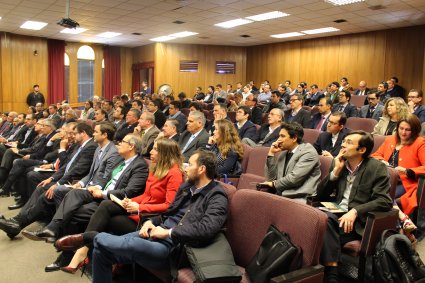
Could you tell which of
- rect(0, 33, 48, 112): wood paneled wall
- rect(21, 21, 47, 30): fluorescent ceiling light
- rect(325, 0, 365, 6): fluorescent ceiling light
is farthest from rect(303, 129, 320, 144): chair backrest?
rect(0, 33, 48, 112): wood paneled wall

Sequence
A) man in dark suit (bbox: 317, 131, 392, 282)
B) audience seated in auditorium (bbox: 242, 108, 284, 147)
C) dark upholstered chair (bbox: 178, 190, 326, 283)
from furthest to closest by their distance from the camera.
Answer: audience seated in auditorium (bbox: 242, 108, 284, 147) → man in dark suit (bbox: 317, 131, 392, 282) → dark upholstered chair (bbox: 178, 190, 326, 283)

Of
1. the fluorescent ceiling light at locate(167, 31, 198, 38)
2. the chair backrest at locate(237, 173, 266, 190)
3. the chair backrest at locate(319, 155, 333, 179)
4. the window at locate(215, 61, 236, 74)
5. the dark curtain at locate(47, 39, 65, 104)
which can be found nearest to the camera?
the chair backrest at locate(319, 155, 333, 179)

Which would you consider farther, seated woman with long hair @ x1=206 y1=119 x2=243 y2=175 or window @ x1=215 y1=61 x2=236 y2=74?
window @ x1=215 y1=61 x2=236 y2=74

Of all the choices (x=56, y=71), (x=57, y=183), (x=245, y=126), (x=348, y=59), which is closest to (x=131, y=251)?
(x=57, y=183)

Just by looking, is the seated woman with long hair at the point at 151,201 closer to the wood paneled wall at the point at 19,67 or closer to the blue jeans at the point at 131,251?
the blue jeans at the point at 131,251

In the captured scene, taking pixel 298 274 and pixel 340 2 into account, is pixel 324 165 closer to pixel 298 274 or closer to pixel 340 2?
pixel 298 274

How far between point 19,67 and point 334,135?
1138 cm

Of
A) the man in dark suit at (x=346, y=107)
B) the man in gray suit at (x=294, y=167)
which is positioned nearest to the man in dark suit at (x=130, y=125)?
the man in gray suit at (x=294, y=167)

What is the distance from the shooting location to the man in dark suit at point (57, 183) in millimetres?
3527

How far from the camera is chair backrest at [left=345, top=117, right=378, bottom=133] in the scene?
188 inches

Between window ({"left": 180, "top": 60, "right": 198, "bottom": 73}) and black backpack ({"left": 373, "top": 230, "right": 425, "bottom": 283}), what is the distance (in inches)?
479

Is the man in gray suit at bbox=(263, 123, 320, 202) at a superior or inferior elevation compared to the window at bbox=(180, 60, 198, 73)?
inferior

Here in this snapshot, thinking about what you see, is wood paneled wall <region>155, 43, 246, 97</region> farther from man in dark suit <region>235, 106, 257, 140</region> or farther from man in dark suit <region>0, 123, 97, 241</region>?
man in dark suit <region>0, 123, 97, 241</region>

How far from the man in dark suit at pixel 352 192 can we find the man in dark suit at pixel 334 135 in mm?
1271
